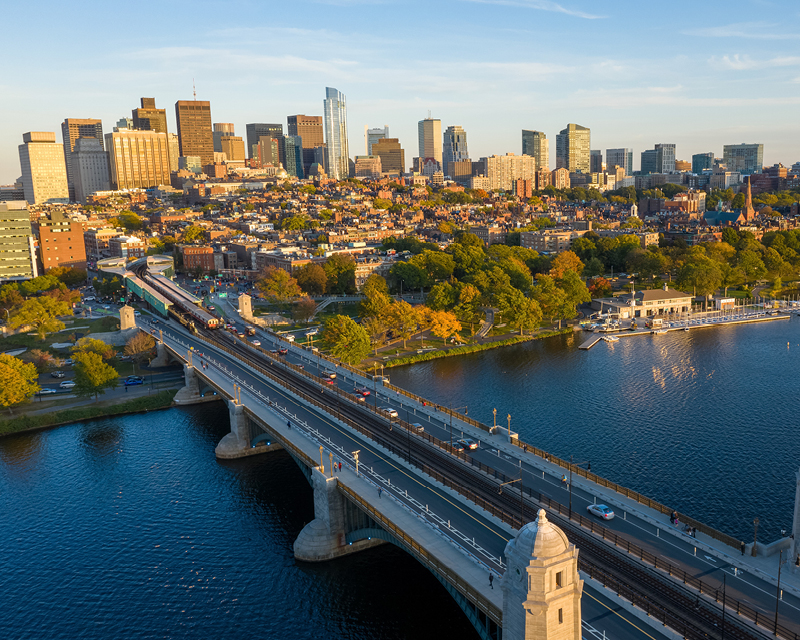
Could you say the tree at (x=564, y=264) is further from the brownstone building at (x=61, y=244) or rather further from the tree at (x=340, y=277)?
the brownstone building at (x=61, y=244)

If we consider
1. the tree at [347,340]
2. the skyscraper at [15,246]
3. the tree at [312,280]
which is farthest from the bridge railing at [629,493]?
the skyscraper at [15,246]

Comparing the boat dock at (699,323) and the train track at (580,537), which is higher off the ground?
the train track at (580,537)

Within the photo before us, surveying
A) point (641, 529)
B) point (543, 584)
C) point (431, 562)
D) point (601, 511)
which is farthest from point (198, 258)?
point (543, 584)

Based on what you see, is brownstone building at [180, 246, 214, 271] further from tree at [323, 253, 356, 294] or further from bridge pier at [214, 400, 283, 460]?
bridge pier at [214, 400, 283, 460]

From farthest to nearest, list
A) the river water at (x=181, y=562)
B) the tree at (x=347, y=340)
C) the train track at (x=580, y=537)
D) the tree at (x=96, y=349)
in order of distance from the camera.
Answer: the tree at (x=347, y=340)
the tree at (x=96, y=349)
the river water at (x=181, y=562)
the train track at (x=580, y=537)

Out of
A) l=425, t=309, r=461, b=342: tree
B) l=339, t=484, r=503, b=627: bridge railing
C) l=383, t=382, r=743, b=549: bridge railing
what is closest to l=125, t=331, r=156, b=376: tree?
l=425, t=309, r=461, b=342: tree

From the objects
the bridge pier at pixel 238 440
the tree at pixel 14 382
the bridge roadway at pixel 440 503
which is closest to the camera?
the bridge roadway at pixel 440 503
